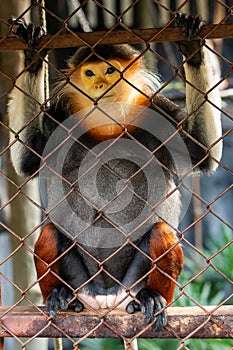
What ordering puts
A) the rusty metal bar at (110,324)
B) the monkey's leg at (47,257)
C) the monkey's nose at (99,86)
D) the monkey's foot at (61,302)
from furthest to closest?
the monkey's nose at (99,86) → the monkey's leg at (47,257) → the monkey's foot at (61,302) → the rusty metal bar at (110,324)

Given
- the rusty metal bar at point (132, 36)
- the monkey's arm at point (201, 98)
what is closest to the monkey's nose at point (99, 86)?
the monkey's arm at point (201, 98)

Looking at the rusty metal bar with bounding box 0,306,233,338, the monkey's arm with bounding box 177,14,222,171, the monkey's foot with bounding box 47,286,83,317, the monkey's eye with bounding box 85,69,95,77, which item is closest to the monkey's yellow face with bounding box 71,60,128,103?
the monkey's eye with bounding box 85,69,95,77

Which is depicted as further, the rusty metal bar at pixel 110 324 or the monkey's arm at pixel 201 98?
the monkey's arm at pixel 201 98

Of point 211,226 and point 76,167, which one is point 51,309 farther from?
point 211,226

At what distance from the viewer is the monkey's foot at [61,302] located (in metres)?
2.18

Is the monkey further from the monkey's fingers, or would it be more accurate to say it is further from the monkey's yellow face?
the monkey's fingers

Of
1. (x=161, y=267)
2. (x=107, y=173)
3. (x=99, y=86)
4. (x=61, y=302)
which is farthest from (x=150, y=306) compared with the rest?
(x=99, y=86)

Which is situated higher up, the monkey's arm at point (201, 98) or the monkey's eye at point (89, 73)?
the monkey's eye at point (89, 73)

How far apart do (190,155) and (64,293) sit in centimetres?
74

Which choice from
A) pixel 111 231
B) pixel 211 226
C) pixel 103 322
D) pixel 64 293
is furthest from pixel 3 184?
pixel 103 322

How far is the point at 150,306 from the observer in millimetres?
2160

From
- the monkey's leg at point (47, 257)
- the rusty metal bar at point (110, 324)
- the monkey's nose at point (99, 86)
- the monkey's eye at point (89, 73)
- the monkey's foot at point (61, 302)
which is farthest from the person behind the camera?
the monkey's eye at point (89, 73)

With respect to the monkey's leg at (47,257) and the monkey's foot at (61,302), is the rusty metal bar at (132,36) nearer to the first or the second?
the monkey's leg at (47,257)

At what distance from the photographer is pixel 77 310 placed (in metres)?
2.19
